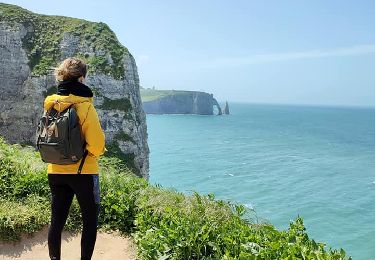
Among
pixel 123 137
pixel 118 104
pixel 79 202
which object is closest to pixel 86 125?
pixel 79 202

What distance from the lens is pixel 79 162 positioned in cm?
454

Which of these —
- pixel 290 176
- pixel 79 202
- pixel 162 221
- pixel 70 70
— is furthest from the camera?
pixel 290 176

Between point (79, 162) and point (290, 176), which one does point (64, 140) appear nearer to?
point (79, 162)

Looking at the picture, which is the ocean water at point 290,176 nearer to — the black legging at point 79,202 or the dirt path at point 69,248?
the dirt path at point 69,248

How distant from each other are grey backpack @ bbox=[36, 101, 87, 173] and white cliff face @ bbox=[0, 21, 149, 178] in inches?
2157

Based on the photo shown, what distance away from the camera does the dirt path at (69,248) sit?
6.16 metres

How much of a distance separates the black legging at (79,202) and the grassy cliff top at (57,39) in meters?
58.6

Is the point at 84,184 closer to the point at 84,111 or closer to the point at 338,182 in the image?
the point at 84,111

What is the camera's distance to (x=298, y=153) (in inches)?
4577

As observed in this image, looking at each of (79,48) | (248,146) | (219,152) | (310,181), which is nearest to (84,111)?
(79,48)

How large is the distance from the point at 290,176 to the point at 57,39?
177 ft

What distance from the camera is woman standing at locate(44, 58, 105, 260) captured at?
14.7 feet

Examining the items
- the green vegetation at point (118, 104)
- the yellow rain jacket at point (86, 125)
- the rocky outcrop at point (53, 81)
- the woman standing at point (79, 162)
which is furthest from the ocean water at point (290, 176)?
the green vegetation at point (118, 104)

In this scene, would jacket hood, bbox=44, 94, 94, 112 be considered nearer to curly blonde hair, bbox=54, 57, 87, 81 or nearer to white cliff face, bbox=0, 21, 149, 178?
curly blonde hair, bbox=54, 57, 87, 81
